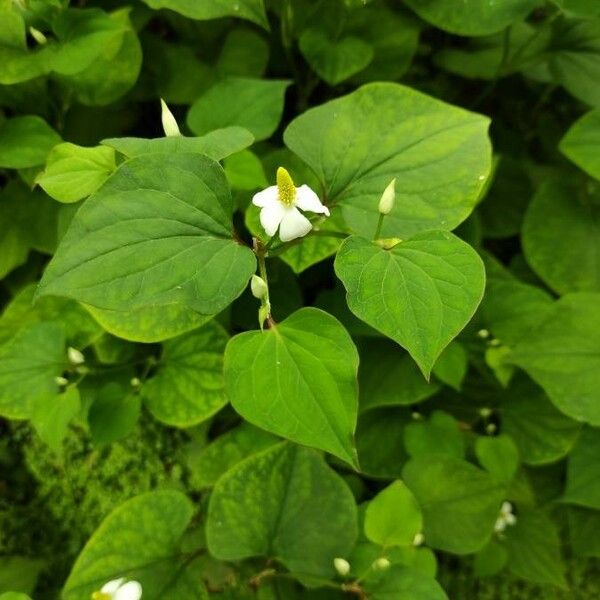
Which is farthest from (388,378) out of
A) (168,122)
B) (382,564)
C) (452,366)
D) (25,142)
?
(25,142)

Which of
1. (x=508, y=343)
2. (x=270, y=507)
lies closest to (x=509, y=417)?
(x=508, y=343)

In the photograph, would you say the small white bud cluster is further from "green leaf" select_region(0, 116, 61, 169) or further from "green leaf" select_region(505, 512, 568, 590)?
"green leaf" select_region(0, 116, 61, 169)

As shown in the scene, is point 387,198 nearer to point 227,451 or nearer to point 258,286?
point 258,286

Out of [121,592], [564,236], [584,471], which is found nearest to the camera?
[121,592]

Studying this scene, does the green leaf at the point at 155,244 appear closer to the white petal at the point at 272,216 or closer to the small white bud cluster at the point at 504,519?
the white petal at the point at 272,216

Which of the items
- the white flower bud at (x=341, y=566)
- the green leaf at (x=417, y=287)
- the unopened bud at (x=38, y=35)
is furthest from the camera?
the unopened bud at (x=38, y=35)

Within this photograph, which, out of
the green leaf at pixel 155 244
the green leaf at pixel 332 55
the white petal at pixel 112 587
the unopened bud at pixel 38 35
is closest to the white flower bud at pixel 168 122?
the green leaf at pixel 155 244

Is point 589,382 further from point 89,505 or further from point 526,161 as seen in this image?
point 89,505
